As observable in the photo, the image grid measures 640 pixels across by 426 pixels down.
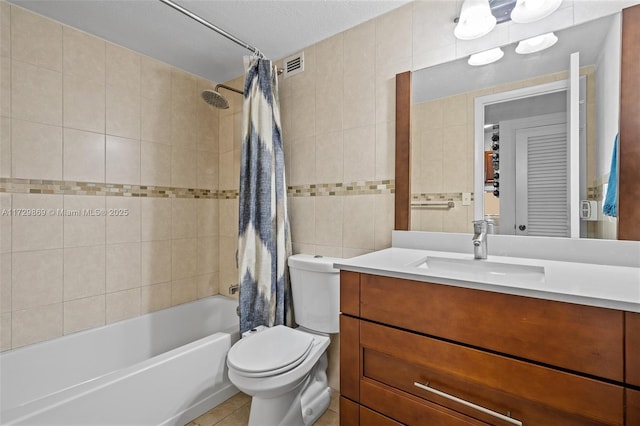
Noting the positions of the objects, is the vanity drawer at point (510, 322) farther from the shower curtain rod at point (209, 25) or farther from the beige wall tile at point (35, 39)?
the beige wall tile at point (35, 39)

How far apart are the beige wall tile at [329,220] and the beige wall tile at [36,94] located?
1592 mm

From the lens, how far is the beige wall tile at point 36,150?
1584 millimetres

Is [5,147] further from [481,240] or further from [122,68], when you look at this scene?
[481,240]

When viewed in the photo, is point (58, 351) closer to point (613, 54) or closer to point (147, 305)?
point (147, 305)

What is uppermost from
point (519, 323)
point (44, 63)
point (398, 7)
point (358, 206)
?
point (398, 7)

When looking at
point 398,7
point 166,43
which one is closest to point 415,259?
point 398,7

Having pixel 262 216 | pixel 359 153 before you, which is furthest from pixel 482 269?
pixel 262 216

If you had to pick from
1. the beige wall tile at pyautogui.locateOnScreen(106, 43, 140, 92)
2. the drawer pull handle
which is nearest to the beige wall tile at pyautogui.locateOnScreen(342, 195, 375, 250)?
the drawer pull handle

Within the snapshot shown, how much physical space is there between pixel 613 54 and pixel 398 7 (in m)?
0.96

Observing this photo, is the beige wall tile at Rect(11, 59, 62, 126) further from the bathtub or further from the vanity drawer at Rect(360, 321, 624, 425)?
the vanity drawer at Rect(360, 321, 624, 425)

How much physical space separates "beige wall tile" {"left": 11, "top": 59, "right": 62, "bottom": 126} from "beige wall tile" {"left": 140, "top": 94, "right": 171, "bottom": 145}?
1.50 ft

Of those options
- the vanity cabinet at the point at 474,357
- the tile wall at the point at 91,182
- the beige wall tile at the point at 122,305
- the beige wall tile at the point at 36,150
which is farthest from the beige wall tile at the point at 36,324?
the vanity cabinet at the point at 474,357

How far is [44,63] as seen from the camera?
1.67 meters

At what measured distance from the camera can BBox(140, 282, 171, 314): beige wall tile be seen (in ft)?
6.85
